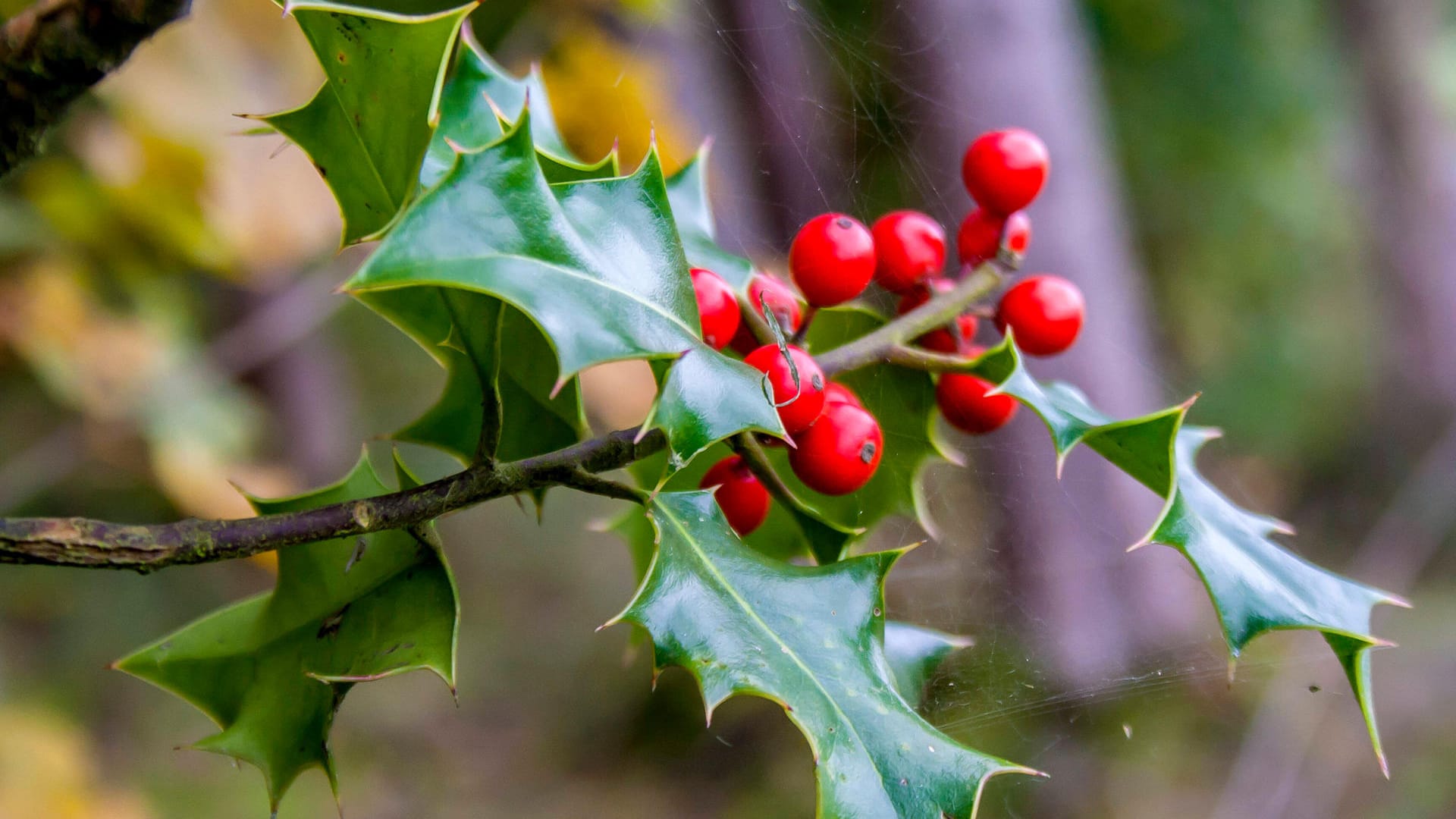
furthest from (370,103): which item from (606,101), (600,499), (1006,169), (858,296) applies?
(600,499)

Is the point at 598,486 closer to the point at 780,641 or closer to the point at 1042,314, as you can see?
the point at 780,641

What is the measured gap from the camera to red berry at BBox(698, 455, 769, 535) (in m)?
0.65

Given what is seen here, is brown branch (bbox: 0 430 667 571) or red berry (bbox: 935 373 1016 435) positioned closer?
brown branch (bbox: 0 430 667 571)

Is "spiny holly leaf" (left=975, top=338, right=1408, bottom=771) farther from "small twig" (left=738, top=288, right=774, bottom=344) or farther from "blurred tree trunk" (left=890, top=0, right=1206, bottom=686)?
"blurred tree trunk" (left=890, top=0, right=1206, bottom=686)

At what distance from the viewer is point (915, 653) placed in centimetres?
69

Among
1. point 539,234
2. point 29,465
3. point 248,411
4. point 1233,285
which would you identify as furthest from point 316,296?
point 1233,285

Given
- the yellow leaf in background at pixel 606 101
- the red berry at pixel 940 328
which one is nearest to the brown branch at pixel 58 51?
the red berry at pixel 940 328

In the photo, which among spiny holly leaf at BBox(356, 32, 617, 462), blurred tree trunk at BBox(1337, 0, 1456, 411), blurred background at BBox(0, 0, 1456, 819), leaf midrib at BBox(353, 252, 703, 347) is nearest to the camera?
leaf midrib at BBox(353, 252, 703, 347)

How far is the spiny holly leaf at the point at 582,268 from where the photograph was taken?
39 centimetres

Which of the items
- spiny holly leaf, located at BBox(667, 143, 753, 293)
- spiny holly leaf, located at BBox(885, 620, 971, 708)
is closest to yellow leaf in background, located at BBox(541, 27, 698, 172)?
spiny holly leaf, located at BBox(667, 143, 753, 293)

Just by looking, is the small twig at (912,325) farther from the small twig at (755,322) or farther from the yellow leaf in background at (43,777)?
the yellow leaf in background at (43,777)

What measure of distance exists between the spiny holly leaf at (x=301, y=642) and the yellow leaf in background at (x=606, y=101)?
1281mm

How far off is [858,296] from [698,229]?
13 cm

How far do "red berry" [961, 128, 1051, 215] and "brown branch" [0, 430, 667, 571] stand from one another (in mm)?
365
